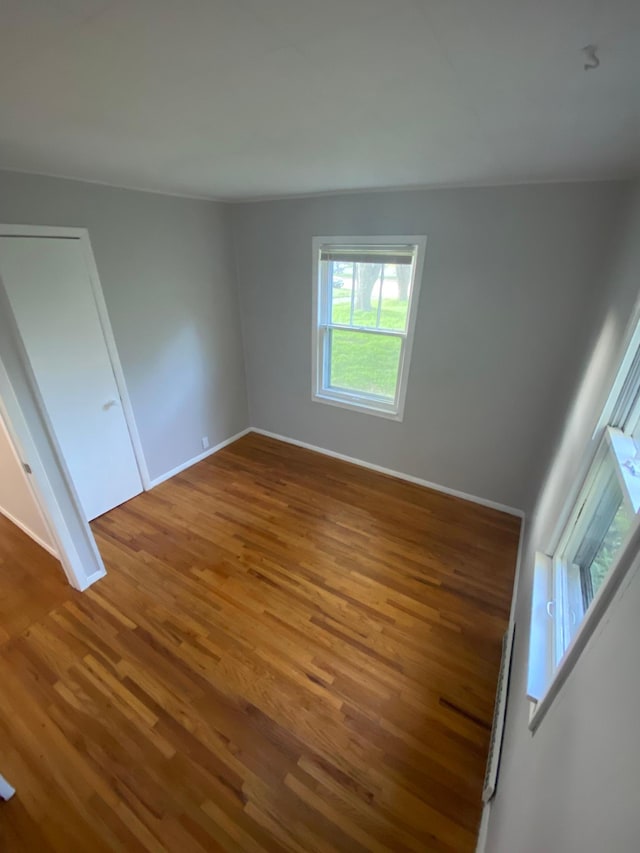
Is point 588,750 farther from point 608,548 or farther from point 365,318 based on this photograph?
point 365,318

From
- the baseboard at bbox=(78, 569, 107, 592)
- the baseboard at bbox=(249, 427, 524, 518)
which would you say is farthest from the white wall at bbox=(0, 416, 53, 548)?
the baseboard at bbox=(249, 427, 524, 518)

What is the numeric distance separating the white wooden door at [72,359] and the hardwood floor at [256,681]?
427 mm

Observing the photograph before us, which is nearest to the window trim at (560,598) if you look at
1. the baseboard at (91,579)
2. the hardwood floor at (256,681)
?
the hardwood floor at (256,681)

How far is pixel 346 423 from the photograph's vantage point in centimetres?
359

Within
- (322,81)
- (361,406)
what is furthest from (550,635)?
(361,406)

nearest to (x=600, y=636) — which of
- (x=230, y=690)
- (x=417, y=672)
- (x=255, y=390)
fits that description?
(x=417, y=672)

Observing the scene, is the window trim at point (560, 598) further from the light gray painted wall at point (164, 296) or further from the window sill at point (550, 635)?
the light gray painted wall at point (164, 296)

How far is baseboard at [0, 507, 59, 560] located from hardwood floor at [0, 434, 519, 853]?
52 mm

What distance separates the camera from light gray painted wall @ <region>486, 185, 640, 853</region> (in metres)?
0.51

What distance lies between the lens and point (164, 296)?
9.78 feet

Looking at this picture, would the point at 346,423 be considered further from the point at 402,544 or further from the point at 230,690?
the point at 230,690

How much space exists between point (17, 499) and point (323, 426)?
2.59 meters

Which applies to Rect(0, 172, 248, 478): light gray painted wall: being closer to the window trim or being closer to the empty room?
the empty room

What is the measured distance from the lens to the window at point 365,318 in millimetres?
2842
